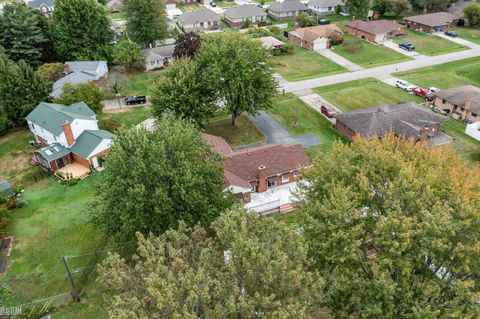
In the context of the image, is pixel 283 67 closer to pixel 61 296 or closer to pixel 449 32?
pixel 449 32

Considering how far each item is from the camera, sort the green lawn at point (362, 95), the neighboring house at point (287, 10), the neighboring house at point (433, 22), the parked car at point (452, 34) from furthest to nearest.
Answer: the neighboring house at point (287, 10)
the neighboring house at point (433, 22)
the parked car at point (452, 34)
the green lawn at point (362, 95)

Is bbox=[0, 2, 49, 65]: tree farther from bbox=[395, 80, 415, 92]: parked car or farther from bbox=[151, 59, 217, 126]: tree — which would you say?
bbox=[395, 80, 415, 92]: parked car

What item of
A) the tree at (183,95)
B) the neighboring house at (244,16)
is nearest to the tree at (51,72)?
the tree at (183,95)

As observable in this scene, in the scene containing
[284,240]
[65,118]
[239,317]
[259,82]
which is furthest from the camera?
[259,82]

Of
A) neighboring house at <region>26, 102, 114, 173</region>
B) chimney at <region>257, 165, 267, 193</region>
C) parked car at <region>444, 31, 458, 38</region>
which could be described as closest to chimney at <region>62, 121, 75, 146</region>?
neighboring house at <region>26, 102, 114, 173</region>

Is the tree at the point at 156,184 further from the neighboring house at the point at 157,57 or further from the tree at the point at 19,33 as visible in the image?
the tree at the point at 19,33

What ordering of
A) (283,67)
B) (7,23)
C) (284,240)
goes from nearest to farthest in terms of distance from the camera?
1. (284,240)
2. (7,23)
3. (283,67)

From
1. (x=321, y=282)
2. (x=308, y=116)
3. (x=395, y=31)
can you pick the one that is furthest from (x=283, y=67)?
(x=321, y=282)
